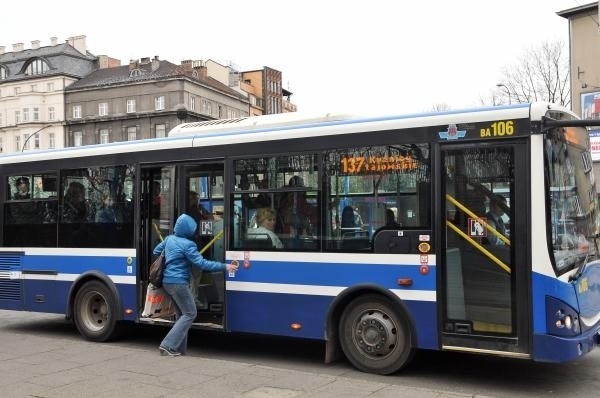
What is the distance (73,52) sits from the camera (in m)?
87.5

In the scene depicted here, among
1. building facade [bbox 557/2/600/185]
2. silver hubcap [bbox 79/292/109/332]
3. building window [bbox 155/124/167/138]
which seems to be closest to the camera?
silver hubcap [bbox 79/292/109/332]

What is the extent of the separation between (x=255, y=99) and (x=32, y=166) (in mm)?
96739

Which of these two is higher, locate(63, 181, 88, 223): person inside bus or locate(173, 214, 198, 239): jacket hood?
locate(63, 181, 88, 223): person inside bus

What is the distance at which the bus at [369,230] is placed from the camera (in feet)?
20.0

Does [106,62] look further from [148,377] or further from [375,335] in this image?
[375,335]

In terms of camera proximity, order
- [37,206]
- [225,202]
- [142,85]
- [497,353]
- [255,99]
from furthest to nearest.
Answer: [255,99] → [142,85] → [37,206] → [225,202] → [497,353]

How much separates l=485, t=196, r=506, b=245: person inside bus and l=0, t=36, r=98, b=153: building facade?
3287 inches

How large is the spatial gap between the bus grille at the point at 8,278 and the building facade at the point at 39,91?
77583 mm

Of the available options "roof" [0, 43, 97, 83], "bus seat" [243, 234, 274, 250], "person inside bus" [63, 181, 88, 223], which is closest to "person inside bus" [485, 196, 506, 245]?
"bus seat" [243, 234, 274, 250]

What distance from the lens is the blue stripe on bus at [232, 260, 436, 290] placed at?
6.57 metres

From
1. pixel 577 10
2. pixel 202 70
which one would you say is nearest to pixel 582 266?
pixel 577 10

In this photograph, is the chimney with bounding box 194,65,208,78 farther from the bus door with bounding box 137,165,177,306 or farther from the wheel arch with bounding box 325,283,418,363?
the wheel arch with bounding box 325,283,418,363

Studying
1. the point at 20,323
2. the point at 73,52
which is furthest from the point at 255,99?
the point at 20,323

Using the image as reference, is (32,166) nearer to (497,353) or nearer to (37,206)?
(37,206)
